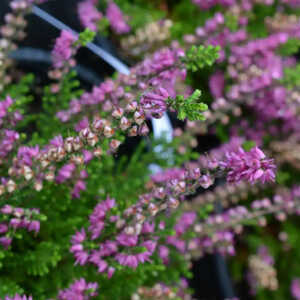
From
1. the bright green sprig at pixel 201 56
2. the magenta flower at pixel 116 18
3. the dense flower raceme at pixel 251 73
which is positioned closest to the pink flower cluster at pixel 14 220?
the bright green sprig at pixel 201 56

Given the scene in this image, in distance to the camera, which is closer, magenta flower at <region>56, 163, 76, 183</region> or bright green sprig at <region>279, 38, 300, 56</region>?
magenta flower at <region>56, 163, 76, 183</region>

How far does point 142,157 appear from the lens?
97cm

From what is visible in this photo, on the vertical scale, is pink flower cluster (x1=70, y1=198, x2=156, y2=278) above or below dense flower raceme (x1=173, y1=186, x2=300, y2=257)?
below

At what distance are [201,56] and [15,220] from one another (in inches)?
13.4

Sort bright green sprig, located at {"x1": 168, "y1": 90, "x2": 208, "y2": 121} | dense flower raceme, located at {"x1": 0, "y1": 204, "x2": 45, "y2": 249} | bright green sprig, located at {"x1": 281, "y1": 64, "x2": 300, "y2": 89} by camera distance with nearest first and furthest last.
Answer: bright green sprig, located at {"x1": 168, "y1": 90, "x2": 208, "y2": 121} < dense flower raceme, located at {"x1": 0, "y1": 204, "x2": 45, "y2": 249} < bright green sprig, located at {"x1": 281, "y1": 64, "x2": 300, "y2": 89}

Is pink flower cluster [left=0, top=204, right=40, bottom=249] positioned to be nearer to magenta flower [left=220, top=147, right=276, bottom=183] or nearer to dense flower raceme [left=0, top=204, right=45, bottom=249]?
dense flower raceme [left=0, top=204, right=45, bottom=249]

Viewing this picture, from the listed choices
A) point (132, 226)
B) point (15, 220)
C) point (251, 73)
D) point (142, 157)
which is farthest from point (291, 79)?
point (15, 220)

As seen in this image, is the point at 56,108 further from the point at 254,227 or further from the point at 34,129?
the point at 254,227

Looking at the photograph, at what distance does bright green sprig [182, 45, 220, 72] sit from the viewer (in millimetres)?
589

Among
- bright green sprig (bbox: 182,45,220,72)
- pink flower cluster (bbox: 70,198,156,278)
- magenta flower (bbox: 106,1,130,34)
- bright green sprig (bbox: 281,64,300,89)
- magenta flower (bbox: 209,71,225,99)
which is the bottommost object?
pink flower cluster (bbox: 70,198,156,278)

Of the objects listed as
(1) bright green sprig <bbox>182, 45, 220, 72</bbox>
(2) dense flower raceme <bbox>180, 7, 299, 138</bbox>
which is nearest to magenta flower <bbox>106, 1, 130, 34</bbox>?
(2) dense flower raceme <bbox>180, 7, 299, 138</bbox>

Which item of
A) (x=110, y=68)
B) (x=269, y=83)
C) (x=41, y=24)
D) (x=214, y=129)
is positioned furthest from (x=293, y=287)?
(x=41, y=24)

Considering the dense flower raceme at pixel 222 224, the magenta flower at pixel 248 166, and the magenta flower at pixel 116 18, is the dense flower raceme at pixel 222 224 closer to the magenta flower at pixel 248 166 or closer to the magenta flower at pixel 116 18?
the magenta flower at pixel 248 166

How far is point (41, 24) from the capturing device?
93cm
